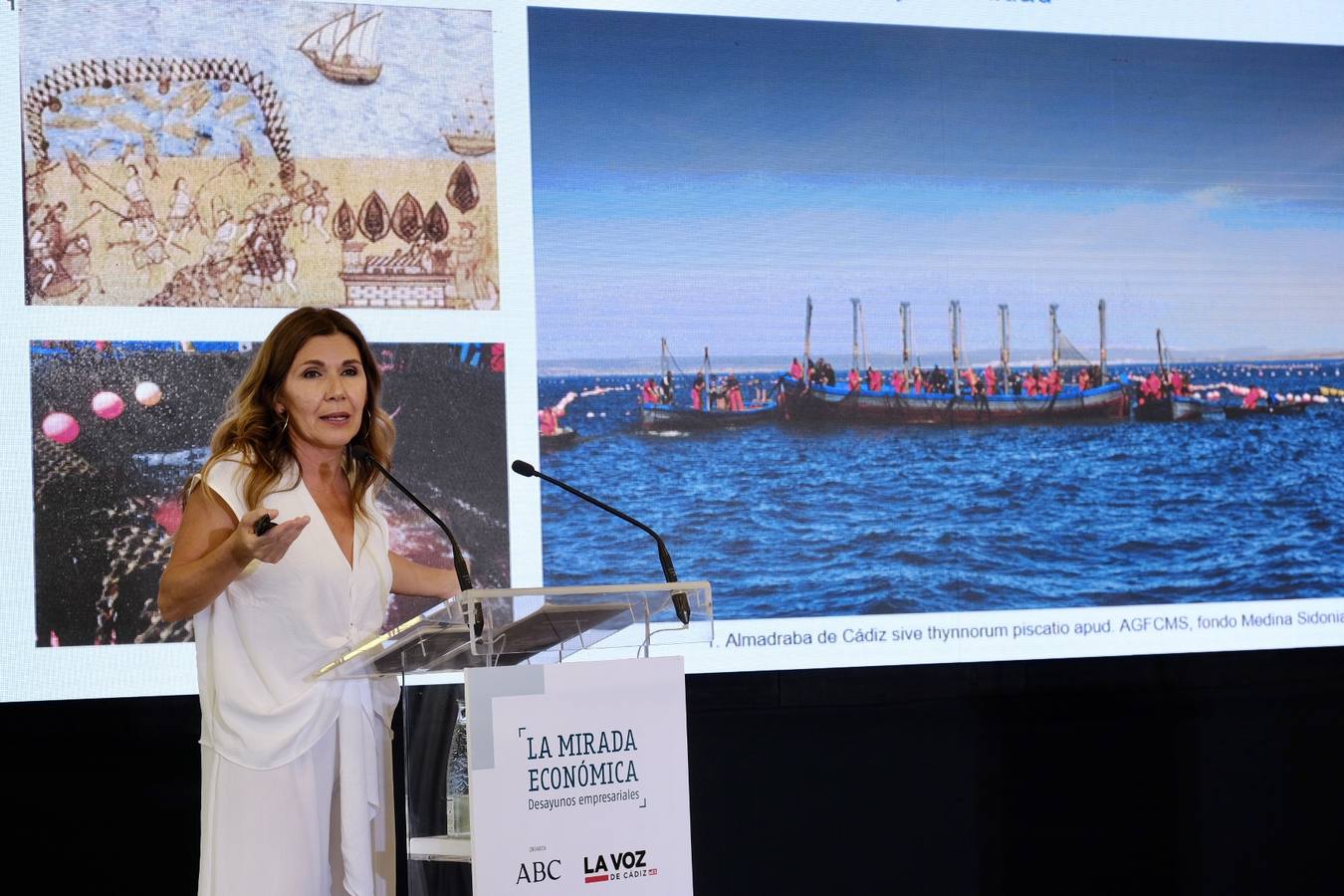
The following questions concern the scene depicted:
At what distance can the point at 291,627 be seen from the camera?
216cm

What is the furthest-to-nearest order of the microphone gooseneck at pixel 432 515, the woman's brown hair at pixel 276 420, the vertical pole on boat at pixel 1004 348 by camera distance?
the vertical pole on boat at pixel 1004 348 < the woman's brown hair at pixel 276 420 < the microphone gooseneck at pixel 432 515

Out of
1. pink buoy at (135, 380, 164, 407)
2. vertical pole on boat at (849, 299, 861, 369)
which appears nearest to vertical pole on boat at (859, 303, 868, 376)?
vertical pole on boat at (849, 299, 861, 369)

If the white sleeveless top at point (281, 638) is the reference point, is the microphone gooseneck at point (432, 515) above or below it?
above

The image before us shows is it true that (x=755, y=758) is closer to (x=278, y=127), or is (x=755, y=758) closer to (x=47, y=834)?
(x=47, y=834)

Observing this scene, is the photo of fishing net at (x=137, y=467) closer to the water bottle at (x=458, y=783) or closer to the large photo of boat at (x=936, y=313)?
the large photo of boat at (x=936, y=313)

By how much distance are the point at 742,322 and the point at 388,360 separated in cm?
100

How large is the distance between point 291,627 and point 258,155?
1.71 m

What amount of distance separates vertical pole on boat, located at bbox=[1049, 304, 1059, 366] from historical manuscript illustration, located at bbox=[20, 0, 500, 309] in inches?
65.7

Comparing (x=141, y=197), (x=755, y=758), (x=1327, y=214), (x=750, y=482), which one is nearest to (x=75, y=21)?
(x=141, y=197)

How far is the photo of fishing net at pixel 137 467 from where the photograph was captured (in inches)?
130

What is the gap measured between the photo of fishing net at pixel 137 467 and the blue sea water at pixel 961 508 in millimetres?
311

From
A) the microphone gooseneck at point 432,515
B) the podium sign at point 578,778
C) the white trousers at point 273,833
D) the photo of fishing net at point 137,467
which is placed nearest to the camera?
the podium sign at point 578,778

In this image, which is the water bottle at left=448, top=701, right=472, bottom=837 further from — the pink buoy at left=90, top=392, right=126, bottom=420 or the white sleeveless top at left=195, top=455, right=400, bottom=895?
the pink buoy at left=90, top=392, right=126, bottom=420

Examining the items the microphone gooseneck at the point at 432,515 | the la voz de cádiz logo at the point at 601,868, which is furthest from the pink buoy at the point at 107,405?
the la voz de cádiz logo at the point at 601,868
